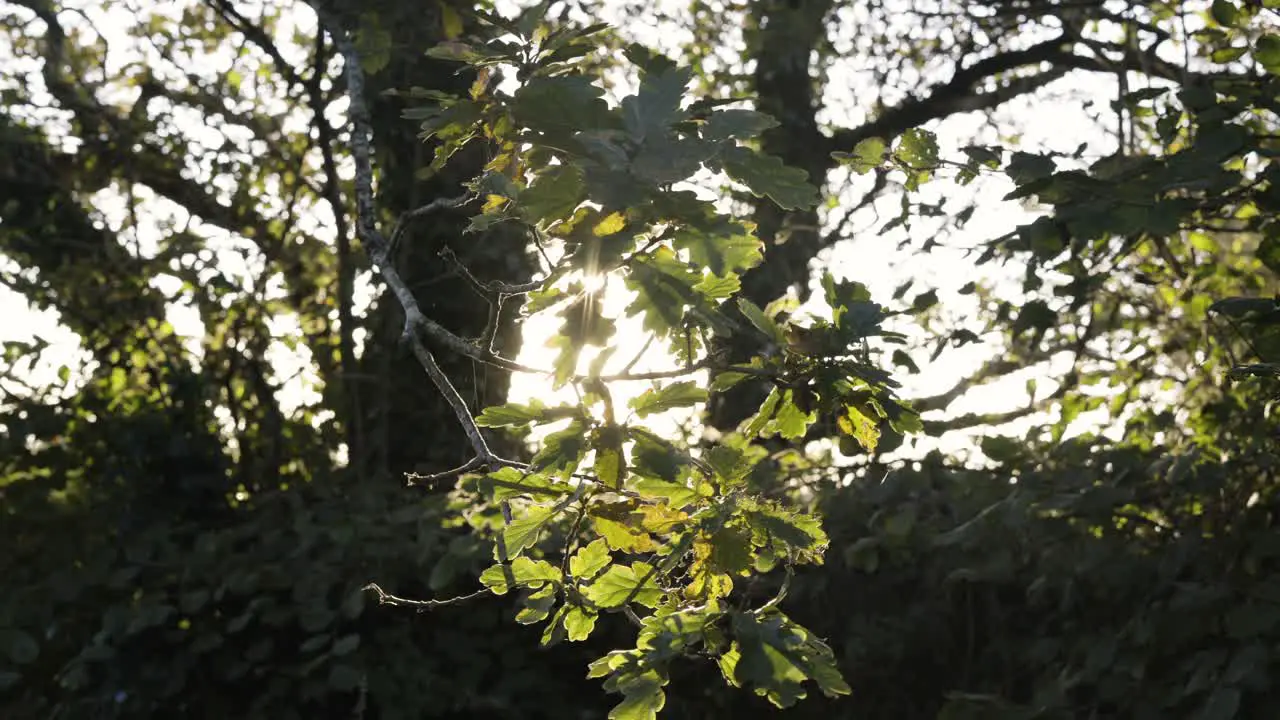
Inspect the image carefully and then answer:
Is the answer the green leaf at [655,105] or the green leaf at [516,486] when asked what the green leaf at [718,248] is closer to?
the green leaf at [655,105]

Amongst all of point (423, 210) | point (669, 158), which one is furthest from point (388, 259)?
point (669, 158)

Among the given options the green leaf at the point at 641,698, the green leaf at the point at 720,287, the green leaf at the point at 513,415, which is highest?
the green leaf at the point at 720,287

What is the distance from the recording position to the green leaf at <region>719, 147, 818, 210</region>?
1.48 m

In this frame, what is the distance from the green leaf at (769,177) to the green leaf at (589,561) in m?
0.57

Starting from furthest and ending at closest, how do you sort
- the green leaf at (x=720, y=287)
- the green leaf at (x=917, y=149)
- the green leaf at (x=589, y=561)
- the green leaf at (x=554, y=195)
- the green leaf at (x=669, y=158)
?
the green leaf at (x=917, y=149) → the green leaf at (x=589, y=561) → the green leaf at (x=720, y=287) → the green leaf at (x=554, y=195) → the green leaf at (x=669, y=158)

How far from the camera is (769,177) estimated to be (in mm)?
1500

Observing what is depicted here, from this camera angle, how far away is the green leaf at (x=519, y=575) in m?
1.75

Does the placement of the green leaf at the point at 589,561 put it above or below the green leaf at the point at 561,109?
below

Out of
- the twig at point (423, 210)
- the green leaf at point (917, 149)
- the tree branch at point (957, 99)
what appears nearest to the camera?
the twig at point (423, 210)

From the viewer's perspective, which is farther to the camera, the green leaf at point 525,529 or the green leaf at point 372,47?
the green leaf at point 372,47

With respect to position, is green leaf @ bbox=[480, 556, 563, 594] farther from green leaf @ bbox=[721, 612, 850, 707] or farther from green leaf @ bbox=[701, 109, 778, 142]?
green leaf @ bbox=[701, 109, 778, 142]

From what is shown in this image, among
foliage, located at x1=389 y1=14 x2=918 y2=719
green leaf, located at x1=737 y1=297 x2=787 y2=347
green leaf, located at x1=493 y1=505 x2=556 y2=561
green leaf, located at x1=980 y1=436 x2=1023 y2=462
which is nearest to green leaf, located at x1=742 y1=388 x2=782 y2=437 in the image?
foliage, located at x1=389 y1=14 x2=918 y2=719

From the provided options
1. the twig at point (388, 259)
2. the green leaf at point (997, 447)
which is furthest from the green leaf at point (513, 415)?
the green leaf at point (997, 447)

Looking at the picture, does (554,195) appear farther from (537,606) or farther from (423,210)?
(423,210)
